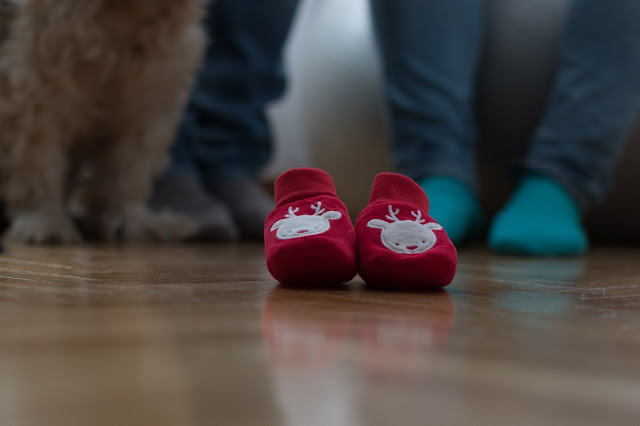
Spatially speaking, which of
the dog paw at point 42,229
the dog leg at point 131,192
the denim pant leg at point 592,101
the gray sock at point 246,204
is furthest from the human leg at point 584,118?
the dog paw at point 42,229

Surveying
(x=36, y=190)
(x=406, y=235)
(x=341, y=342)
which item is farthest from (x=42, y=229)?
(x=341, y=342)

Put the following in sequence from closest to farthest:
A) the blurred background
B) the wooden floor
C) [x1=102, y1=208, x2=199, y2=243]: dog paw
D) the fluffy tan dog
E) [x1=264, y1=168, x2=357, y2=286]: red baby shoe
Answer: the wooden floor < [x1=264, y1=168, x2=357, y2=286]: red baby shoe < the fluffy tan dog < [x1=102, y1=208, x2=199, y2=243]: dog paw < the blurred background

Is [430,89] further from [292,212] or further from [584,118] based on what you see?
[292,212]

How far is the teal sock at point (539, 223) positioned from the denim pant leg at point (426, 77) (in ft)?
0.38

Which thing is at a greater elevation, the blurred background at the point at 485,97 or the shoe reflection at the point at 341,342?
the blurred background at the point at 485,97

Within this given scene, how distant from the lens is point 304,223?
501mm

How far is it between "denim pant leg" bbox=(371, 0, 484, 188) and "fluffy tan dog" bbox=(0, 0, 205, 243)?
39 cm

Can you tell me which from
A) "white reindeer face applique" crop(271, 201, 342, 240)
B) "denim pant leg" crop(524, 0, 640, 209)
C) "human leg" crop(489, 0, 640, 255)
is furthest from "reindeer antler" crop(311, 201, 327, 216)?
"denim pant leg" crop(524, 0, 640, 209)

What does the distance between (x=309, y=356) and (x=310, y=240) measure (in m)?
0.20

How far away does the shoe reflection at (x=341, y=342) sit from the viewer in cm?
23

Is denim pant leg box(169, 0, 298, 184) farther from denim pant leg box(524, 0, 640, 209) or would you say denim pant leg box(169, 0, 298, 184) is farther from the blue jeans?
denim pant leg box(524, 0, 640, 209)

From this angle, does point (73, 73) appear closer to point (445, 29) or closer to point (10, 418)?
point (445, 29)

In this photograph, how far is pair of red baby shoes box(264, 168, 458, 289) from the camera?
0.49 m

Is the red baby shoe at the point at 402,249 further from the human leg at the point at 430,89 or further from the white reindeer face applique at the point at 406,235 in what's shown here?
the human leg at the point at 430,89
